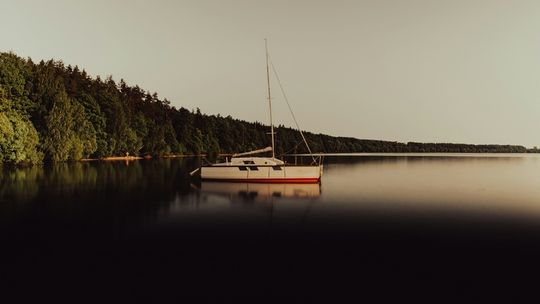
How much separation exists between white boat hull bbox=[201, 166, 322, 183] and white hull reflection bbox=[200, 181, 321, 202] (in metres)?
0.75

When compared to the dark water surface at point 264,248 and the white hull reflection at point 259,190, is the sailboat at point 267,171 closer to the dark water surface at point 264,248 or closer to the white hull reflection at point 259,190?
the white hull reflection at point 259,190

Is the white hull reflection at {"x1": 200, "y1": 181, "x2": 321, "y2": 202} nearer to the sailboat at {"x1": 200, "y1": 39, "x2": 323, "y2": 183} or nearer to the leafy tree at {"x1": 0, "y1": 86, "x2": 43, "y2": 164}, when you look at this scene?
the sailboat at {"x1": 200, "y1": 39, "x2": 323, "y2": 183}

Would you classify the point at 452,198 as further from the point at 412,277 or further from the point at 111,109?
the point at 111,109

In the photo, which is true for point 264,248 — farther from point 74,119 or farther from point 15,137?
point 74,119

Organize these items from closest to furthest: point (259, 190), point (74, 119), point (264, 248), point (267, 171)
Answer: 1. point (264, 248)
2. point (259, 190)
3. point (267, 171)
4. point (74, 119)

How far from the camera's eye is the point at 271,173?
135 feet

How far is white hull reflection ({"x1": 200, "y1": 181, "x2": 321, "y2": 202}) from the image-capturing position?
32.2 metres

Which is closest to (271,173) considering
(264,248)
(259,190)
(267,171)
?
(267,171)

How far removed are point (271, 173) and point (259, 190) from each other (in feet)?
16.5

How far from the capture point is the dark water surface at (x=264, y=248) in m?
11.0

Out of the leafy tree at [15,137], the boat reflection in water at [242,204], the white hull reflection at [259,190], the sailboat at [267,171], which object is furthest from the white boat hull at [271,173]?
the leafy tree at [15,137]

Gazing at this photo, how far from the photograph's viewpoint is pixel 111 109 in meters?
95.3

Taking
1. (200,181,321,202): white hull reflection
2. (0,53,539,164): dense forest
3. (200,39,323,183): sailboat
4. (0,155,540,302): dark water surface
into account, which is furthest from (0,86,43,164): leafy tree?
(200,39,323,183): sailboat

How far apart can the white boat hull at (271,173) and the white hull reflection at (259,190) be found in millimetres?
747
